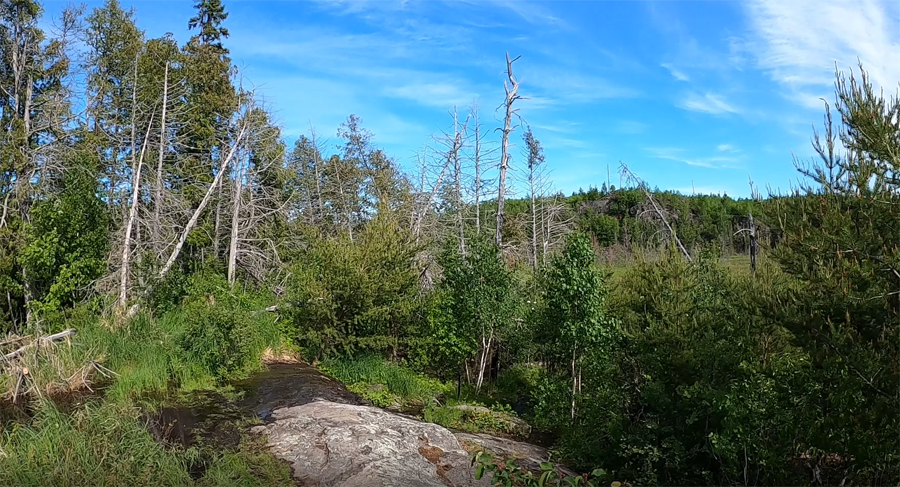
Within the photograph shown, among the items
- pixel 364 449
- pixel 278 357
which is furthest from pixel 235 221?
Result: pixel 364 449

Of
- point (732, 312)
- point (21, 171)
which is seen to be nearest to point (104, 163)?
point (21, 171)

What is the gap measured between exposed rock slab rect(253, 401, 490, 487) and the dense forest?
0.73m

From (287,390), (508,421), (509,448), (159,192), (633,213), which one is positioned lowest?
(508,421)

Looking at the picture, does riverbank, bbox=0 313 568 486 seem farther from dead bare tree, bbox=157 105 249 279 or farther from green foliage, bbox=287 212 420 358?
dead bare tree, bbox=157 105 249 279

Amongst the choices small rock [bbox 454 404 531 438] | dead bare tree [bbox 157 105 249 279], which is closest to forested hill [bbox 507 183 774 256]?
dead bare tree [bbox 157 105 249 279]

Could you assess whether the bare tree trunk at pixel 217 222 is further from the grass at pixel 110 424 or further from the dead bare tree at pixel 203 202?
the grass at pixel 110 424

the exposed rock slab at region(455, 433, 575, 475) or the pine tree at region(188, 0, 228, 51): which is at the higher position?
the pine tree at region(188, 0, 228, 51)

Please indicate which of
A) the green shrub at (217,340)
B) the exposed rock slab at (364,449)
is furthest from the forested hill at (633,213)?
the exposed rock slab at (364,449)

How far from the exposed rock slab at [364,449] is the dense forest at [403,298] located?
2.38ft

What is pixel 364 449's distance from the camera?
751 centimetres

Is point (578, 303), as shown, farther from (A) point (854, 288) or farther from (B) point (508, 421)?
(A) point (854, 288)

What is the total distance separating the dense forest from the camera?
5285 mm

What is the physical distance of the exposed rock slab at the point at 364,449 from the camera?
22.5ft

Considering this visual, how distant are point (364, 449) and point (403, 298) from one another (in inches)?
261
